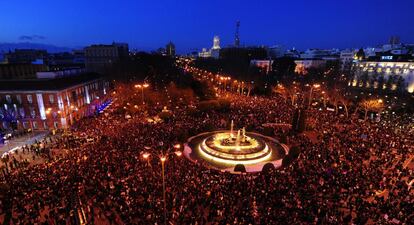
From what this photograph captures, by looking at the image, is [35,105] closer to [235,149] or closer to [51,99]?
[51,99]

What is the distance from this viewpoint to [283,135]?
89.3 ft

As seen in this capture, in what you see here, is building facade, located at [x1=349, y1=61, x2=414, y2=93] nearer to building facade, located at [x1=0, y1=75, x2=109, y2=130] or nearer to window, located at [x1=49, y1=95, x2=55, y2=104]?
building facade, located at [x1=0, y1=75, x2=109, y2=130]

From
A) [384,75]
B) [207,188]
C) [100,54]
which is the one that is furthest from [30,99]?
[384,75]

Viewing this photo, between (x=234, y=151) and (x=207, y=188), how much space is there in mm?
8188

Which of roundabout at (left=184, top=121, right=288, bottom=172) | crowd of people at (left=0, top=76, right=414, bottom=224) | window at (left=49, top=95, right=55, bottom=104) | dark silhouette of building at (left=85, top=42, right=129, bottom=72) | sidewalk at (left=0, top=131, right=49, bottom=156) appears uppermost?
dark silhouette of building at (left=85, top=42, right=129, bottom=72)

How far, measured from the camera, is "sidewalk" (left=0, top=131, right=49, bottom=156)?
27.9 meters

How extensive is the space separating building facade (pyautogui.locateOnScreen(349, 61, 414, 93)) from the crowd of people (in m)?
42.8

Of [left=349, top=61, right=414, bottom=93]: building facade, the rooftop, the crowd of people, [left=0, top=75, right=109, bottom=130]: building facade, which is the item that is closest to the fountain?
the crowd of people

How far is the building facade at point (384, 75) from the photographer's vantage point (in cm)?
5875

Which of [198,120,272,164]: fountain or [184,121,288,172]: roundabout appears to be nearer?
[184,121,288,172]: roundabout

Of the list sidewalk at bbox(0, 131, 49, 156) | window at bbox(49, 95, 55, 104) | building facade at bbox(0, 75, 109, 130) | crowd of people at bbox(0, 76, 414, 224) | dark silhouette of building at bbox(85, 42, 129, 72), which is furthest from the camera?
dark silhouette of building at bbox(85, 42, 129, 72)

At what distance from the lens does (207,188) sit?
1611 cm

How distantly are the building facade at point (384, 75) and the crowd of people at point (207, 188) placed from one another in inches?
1686

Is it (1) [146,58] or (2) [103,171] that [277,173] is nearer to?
(2) [103,171]
